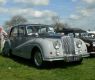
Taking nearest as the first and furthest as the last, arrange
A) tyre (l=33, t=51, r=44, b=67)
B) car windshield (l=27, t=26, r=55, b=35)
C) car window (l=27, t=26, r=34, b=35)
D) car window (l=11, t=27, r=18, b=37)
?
tyre (l=33, t=51, r=44, b=67) < car window (l=27, t=26, r=34, b=35) < car windshield (l=27, t=26, r=55, b=35) < car window (l=11, t=27, r=18, b=37)

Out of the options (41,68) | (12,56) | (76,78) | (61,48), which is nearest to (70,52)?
(61,48)

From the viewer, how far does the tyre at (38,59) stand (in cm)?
1161

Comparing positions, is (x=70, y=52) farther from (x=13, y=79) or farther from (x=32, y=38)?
(x=13, y=79)

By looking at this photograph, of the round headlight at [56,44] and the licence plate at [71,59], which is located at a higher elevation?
the round headlight at [56,44]

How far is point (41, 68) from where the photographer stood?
11727 millimetres

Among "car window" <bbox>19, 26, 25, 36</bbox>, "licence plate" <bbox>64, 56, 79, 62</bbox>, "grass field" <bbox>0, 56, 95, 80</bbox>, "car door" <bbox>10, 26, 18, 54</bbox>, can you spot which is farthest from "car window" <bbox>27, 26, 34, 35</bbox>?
"licence plate" <bbox>64, 56, 79, 62</bbox>

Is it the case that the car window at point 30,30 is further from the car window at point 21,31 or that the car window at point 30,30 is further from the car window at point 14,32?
the car window at point 14,32

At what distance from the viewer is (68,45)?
455 inches

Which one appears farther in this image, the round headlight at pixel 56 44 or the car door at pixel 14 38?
the car door at pixel 14 38

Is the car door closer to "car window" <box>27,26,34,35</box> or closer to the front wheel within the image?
"car window" <box>27,26,34,35</box>

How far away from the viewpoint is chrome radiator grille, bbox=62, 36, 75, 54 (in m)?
11.5

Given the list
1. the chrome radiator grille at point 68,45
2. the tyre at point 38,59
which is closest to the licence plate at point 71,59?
the chrome radiator grille at point 68,45

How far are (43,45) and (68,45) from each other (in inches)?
41.8

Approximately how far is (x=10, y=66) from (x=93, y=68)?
356cm
